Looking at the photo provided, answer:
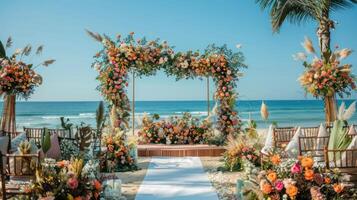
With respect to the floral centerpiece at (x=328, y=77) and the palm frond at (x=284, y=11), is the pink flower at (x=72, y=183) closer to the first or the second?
the floral centerpiece at (x=328, y=77)

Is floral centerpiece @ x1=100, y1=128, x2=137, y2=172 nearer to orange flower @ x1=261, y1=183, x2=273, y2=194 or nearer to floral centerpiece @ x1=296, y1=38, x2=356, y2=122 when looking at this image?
floral centerpiece @ x1=296, y1=38, x2=356, y2=122

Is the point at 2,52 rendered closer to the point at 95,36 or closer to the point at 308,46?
the point at 95,36

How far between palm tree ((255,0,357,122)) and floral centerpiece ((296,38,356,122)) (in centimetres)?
16

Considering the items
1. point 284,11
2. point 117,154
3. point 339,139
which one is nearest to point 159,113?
point 284,11

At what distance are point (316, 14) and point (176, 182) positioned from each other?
14.6 ft

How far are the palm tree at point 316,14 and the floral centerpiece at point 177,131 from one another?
9.74 ft

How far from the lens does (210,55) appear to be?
10.8m

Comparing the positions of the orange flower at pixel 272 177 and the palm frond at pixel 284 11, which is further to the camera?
the palm frond at pixel 284 11

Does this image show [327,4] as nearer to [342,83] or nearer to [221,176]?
[342,83]

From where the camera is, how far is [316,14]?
9242 mm

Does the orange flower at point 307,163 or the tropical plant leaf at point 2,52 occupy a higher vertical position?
the tropical plant leaf at point 2,52

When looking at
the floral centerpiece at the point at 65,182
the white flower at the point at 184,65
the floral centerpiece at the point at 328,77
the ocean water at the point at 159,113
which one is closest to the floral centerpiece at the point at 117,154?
the white flower at the point at 184,65

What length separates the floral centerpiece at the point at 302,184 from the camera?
4477 millimetres

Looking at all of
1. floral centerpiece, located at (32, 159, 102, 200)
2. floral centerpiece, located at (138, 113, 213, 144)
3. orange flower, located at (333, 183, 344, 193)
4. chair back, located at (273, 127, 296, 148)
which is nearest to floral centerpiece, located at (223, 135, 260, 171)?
chair back, located at (273, 127, 296, 148)
